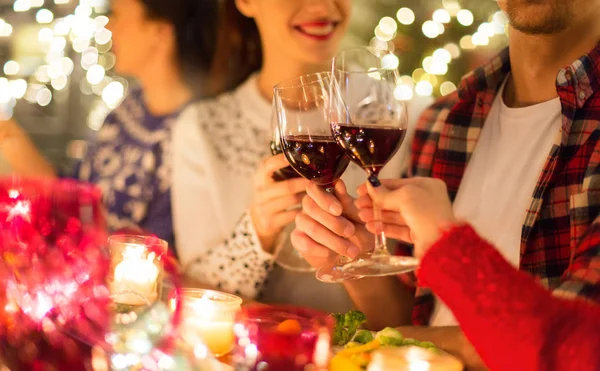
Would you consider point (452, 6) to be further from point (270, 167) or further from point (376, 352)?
point (376, 352)

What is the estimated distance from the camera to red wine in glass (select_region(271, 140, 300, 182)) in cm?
149

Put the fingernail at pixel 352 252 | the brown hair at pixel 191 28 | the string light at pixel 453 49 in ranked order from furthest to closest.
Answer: the string light at pixel 453 49 → the brown hair at pixel 191 28 → the fingernail at pixel 352 252

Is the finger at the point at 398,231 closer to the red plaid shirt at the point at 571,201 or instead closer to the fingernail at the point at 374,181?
the fingernail at the point at 374,181

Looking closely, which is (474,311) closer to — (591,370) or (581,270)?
(591,370)

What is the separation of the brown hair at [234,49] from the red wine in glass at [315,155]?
4.65 ft

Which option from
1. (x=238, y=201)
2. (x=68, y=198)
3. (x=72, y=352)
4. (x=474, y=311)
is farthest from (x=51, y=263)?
(x=238, y=201)

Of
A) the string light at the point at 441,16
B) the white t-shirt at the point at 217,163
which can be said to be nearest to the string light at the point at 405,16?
the string light at the point at 441,16

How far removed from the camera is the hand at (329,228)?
1373 millimetres

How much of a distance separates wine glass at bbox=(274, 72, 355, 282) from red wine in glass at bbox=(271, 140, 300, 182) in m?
0.16

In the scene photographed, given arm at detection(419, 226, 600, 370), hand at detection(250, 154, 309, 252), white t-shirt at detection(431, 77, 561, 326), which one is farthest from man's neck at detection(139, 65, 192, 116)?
arm at detection(419, 226, 600, 370)

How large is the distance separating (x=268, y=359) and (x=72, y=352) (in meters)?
0.29

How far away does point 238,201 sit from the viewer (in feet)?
7.98

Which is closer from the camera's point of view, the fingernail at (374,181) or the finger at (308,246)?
the fingernail at (374,181)

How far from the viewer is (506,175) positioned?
5.58ft
